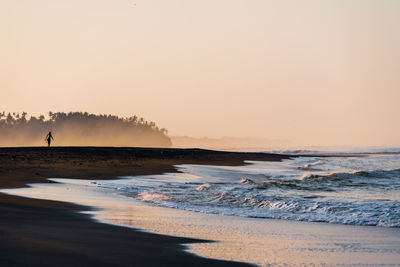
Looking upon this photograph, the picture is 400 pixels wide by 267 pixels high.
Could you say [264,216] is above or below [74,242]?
below

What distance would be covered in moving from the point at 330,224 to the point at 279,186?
9.83 m

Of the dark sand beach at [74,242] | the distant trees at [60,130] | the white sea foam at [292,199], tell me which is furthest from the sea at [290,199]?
the distant trees at [60,130]

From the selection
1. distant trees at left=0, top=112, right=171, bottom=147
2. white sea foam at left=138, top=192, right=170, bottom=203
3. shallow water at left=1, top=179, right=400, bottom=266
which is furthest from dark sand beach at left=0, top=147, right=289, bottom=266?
distant trees at left=0, top=112, right=171, bottom=147

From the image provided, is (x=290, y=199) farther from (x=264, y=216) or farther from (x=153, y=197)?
(x=153, y=197)

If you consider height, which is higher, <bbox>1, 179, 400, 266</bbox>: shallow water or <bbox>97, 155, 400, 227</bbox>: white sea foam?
<bbox>97, 155, 400, 227</bbox>: white sea foam

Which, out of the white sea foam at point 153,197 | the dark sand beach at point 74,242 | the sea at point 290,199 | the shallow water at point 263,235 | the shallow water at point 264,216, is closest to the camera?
the dark sand beach at point 74,242

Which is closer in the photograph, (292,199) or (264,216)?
(264,216)

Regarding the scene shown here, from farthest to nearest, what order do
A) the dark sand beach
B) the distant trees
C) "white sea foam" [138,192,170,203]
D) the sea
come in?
1. the distant trees
2. "white sea foam" [138,192,170,203]
3. the sea
4. the dark sand beach

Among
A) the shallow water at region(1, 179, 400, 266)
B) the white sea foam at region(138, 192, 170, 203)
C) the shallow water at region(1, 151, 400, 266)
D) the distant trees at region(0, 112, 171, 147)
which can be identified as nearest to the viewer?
the shallow water at region(1, 179, 400, 266)

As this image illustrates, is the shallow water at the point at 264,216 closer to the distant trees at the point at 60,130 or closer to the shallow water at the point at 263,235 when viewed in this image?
the shallow water at the point at 263,235

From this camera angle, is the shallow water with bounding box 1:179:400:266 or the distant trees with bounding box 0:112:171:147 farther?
the distant trees with bounding box 0:112:171:147

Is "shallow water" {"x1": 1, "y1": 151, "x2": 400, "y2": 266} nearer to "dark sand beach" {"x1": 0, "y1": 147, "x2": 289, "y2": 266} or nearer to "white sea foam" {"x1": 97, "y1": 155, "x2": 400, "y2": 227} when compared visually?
"white sea foam" {"x1": 97, "y1": 155, "x2": 400, "y2": 227}

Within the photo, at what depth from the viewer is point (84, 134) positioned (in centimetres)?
19050

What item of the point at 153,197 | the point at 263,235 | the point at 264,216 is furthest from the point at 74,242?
the point at 153,197
